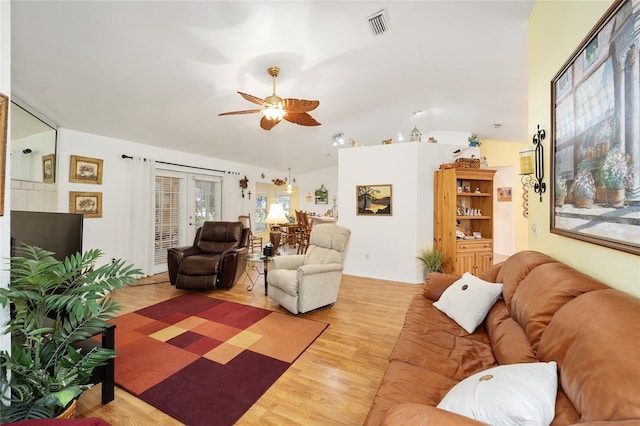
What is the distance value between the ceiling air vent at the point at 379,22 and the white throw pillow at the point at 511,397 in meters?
2.67

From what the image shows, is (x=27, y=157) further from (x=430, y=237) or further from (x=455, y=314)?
(x=430, y=237)

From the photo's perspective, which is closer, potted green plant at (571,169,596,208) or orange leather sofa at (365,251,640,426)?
orange leather sofa at (365,251,640,426)

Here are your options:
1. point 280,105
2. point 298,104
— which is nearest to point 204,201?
point 280,105

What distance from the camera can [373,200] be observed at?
464 cm

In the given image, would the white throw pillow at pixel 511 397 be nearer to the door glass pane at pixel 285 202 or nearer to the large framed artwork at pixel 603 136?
the large framed artwork at pixel 603 136

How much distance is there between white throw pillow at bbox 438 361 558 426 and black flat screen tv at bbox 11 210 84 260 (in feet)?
7.38

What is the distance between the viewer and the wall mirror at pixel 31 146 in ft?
8.93

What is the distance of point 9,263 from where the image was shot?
1.15m

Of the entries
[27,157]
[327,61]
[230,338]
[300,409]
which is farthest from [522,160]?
[27,157]

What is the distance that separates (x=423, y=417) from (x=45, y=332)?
1.66 meters

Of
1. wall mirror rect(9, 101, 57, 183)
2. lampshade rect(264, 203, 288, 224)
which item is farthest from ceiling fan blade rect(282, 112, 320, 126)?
wall mirror rect(9, 101, 57, 183)

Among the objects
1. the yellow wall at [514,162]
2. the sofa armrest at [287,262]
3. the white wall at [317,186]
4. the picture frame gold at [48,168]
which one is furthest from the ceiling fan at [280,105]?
the white wall at [317,186]

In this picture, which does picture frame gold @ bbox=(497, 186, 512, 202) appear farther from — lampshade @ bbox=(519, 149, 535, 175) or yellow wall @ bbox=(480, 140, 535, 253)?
lampshade @ bbox=(519, 149, 535, 175)

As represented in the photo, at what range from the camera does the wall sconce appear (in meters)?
2.02
